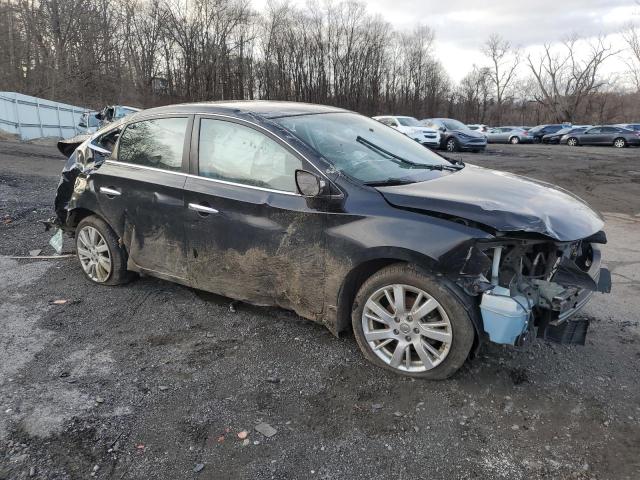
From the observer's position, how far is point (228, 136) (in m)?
3.67

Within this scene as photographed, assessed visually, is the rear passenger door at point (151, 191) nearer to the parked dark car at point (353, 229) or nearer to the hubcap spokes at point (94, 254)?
the parked dark car at point (353, 229)

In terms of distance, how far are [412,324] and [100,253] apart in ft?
10.3

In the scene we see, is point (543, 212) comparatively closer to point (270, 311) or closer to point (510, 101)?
point (270, 311)

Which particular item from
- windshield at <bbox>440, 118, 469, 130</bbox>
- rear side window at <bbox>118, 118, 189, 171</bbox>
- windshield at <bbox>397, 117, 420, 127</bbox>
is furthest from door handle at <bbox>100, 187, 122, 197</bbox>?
windshield at <bbox>440, 118, 469, 130</bbox>

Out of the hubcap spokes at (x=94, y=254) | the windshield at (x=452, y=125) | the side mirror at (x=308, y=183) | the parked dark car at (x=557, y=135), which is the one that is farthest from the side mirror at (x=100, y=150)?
the parked dark car at (x=557, y=135)

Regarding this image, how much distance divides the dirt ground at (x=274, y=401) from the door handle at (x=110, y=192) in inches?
37.3

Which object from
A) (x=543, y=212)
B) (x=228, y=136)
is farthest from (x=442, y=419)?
(x=228, y=136)

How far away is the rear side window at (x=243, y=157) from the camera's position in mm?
→ 3379

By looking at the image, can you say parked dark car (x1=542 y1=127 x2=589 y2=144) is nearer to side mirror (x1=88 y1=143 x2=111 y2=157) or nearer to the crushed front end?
the crushed front end

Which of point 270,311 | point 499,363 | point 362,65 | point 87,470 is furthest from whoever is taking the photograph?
point 362,65

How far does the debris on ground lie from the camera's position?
8.59 ft

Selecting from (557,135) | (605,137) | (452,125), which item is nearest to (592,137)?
(605,137)

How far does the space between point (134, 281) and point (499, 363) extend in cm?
345

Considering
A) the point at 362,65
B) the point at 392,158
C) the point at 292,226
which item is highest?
the point at 362,65
